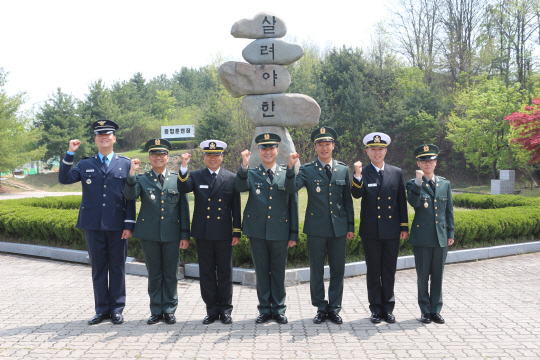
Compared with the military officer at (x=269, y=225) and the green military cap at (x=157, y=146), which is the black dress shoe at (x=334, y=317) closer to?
the military officer at (x=269, y=225)

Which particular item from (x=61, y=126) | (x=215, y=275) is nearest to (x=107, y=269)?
(x=215, y=275)

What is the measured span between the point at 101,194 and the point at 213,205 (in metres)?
1.20

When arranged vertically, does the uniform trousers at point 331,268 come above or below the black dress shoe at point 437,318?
above

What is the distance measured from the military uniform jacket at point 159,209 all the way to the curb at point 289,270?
1.67 metres

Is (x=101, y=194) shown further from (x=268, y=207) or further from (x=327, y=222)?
(x=327, y=222)

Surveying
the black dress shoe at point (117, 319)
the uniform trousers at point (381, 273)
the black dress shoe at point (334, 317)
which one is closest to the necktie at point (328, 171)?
the uniform trousers at point (381, 273)

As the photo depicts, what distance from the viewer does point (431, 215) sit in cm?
445

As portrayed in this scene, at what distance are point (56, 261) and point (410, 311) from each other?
232 inches

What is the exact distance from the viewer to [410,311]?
467cm

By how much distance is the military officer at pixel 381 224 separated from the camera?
4.37 m

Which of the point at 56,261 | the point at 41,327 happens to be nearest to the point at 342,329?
the point at 41,327

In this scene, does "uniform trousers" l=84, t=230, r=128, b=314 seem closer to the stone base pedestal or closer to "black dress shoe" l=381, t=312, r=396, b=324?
"black dress shoe" l=381, t=312, r=396, b=324

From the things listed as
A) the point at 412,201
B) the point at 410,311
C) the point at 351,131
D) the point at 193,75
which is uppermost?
the point at 193,75

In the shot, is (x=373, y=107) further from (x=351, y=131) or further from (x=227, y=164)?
(x=227, y=164)
